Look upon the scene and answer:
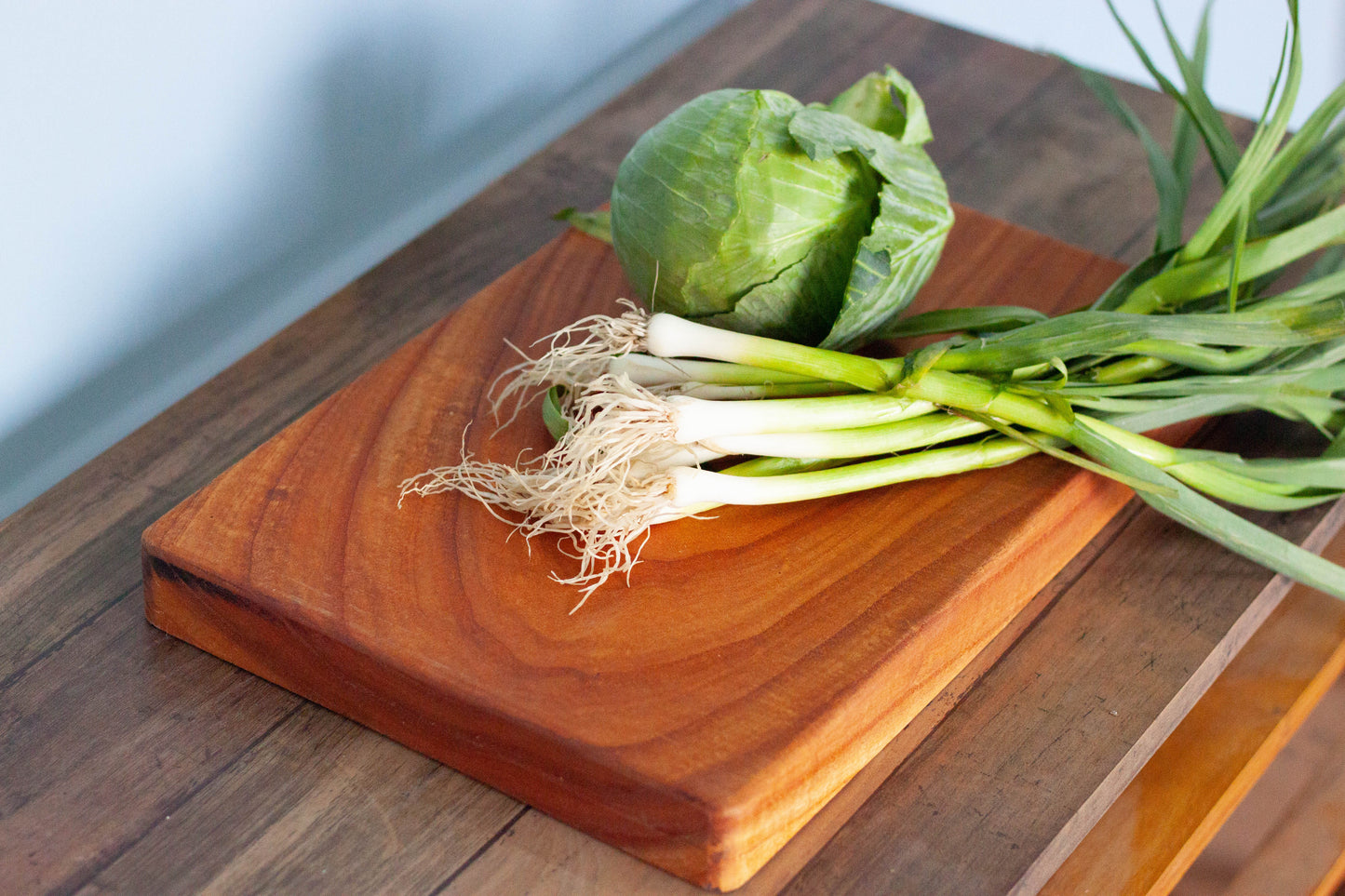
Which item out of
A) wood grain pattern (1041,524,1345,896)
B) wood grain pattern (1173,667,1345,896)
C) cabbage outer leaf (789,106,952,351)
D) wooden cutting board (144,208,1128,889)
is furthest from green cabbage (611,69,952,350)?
wood grain pattern (1173,667,1345,896)

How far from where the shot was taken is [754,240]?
0.75 metres

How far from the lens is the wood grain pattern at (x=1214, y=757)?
731mm

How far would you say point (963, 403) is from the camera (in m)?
0.76

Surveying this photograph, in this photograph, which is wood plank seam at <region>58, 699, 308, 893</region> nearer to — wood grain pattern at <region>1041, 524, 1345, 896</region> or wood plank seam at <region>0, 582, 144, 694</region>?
wood plank seam at <region>0, 582, 144, 694</region>

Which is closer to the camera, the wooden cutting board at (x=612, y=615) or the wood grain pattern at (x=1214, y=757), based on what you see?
the wooden cutting board at (x=612, y=615)

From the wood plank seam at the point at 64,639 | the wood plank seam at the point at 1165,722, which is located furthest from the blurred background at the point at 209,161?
the wood plank seam at the point at 1165,722

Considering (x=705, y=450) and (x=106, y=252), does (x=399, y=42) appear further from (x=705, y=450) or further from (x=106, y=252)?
(x=705, y=450)

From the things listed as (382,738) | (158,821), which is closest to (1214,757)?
(382,738)

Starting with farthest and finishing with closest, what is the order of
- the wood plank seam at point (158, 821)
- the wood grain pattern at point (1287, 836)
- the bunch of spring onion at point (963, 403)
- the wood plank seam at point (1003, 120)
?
the wood plank seam at point (1003, 120) < the wood grain pattern at point (1287, 836) < the bunch of spring onion at point (963, 403) < the wood plank seam at point (158, 821)

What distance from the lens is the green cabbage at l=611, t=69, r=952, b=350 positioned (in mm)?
743

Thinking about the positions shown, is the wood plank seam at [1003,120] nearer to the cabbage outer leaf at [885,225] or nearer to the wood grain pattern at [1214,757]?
the cabbage outer leaf at [885,225]

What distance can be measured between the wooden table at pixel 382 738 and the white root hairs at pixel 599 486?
0.14m

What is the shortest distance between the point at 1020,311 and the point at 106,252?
616 millimetres

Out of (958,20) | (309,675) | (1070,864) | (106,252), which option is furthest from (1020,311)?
(958,20)
